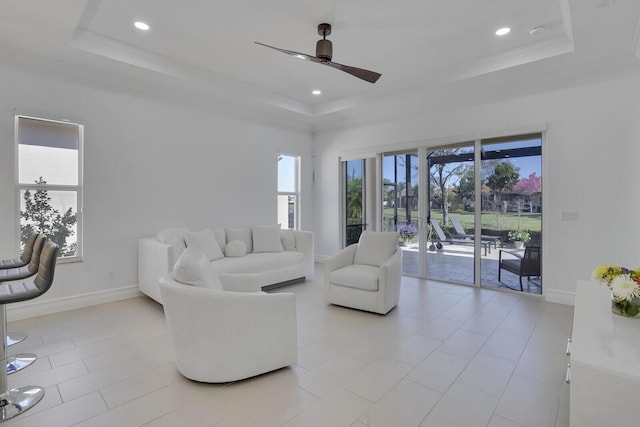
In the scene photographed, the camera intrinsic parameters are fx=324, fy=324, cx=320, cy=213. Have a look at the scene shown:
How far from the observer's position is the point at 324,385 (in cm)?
230

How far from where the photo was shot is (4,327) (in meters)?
2.22

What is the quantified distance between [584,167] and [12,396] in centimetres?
591

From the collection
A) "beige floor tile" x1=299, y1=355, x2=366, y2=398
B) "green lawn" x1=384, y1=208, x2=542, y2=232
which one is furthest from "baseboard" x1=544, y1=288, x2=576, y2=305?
"beige floor tile" x1=299, y1=355, x2=366, y2=398

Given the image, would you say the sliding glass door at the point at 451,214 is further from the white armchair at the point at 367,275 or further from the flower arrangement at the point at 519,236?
the white armchair at the point at 367,275

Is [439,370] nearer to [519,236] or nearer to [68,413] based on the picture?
[68,413]

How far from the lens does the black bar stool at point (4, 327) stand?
204cm

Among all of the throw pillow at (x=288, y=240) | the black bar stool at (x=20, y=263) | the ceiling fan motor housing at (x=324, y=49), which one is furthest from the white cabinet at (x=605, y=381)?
the throw pillow at (x=288, y=240)

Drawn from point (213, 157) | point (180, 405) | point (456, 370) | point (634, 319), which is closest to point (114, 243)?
point (213, 157)

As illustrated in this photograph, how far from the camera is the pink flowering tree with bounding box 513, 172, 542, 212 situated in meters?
4.45

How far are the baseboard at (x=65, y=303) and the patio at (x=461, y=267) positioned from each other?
4.31 meters

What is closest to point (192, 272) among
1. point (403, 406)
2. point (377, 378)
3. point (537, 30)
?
point (377, 378)

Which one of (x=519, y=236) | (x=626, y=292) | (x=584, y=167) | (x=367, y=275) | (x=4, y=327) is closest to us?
(x=626, y=292)

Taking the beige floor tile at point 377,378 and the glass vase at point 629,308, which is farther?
the beige floor tile at point 377,378

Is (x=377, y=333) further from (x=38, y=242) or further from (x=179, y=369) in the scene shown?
(x=38, y=242)
